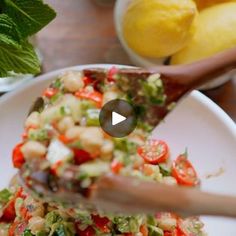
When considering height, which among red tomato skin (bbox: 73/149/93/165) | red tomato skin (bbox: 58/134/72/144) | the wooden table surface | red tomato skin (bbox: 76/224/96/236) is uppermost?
red tomato skin (bbox: 58/134/72/144)

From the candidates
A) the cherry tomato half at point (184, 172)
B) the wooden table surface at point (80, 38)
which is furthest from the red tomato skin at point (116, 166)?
the wooden table surface at point (80, 38)

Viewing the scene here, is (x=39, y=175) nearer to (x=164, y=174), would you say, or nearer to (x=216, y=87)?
(x=164, y=174)

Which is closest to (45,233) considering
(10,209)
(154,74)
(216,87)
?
(10,209)

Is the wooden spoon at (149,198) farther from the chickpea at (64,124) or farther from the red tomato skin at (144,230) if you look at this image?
the red tomato skin at (144,230)

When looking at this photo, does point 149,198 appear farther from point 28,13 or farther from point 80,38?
point 80,38

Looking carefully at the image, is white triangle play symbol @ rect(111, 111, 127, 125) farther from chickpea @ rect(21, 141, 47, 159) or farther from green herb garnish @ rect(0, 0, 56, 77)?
green herb garnish @ rect(0, 0, 56, 77)

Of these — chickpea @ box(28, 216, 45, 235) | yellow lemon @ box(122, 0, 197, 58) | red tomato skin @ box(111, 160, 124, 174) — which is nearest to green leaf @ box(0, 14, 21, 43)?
yellow lemon @ box(122, 0, 197, 58)
